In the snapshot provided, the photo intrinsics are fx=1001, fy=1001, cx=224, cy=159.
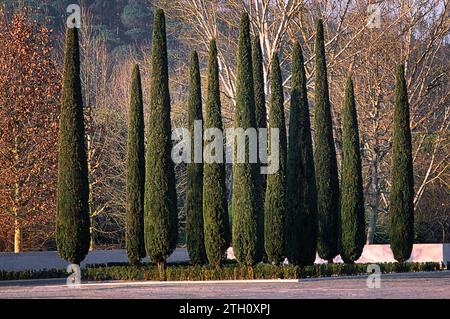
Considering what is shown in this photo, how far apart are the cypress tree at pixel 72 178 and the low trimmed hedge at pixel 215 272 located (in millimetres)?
1774

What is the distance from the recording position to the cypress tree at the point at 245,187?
28.9m

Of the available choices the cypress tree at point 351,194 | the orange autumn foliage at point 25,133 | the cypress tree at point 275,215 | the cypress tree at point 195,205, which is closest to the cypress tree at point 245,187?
the cypress tree at point 275,215

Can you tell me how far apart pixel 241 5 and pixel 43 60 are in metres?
7.81

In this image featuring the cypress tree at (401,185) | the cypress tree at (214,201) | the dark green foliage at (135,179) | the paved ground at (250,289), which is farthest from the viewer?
the cypress tree at (401,185)

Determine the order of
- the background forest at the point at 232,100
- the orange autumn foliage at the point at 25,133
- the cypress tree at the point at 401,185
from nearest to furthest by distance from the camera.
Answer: the cypress tree at the point at 401,185 → the orange autumn foliage at the point at 25,133 → the background forest at the point at 232,100

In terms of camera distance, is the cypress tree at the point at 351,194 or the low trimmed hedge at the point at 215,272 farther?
the cypress tree at the point at 351,194

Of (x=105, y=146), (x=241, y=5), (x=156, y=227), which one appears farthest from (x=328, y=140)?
(x=105, y=146)

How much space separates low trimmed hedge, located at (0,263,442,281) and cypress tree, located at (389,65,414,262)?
743 mm

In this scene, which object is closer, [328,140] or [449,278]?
[449,278]

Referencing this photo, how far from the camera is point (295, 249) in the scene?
29469 mm

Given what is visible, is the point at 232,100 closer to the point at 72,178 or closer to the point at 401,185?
the point at 401,185

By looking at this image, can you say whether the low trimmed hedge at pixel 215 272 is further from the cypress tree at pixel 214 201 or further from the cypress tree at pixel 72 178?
the cypress tree at pixel 72 178

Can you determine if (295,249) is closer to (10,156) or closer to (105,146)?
(10,156)

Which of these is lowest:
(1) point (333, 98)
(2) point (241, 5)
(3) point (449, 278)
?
(3) point (449, 278)
